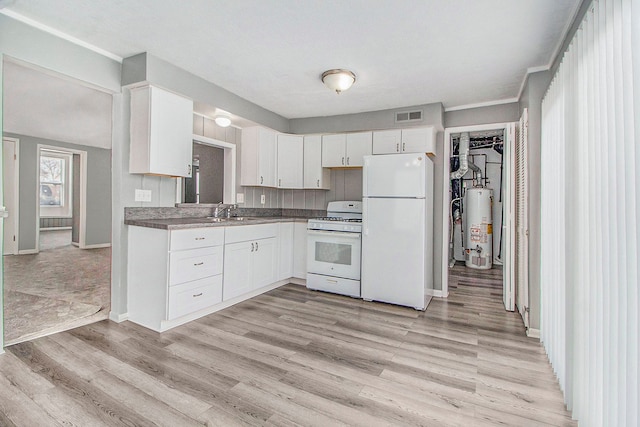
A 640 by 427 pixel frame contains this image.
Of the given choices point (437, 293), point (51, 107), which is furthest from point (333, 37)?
point (51, 107)

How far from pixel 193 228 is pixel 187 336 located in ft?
3.04

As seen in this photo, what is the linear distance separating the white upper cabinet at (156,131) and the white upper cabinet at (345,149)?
1.99 m

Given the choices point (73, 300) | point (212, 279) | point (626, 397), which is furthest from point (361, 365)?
point (73, 300)

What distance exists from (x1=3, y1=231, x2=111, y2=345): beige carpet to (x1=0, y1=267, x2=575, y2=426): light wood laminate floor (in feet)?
1.02

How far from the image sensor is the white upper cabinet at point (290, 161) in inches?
178

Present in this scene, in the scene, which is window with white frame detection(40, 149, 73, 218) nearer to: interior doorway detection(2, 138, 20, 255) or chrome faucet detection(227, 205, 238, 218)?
interior doorway detection(2, 138, 20, 255)

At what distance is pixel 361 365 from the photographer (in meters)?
2.22

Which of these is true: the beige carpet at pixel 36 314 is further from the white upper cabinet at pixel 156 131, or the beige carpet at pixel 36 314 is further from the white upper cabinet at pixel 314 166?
the white upper cabinet at pixel 314 166

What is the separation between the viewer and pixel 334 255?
13.0ft

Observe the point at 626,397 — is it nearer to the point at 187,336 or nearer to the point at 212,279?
the point at 187,336

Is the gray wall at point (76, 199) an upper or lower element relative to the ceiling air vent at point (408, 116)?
lower

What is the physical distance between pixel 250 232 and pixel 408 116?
2.43 m

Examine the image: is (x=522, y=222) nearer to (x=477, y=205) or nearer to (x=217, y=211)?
(x=477, y=205)

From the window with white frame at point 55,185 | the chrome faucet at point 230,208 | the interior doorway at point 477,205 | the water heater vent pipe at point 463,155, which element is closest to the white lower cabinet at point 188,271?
the chrome faucet at point 230,208
